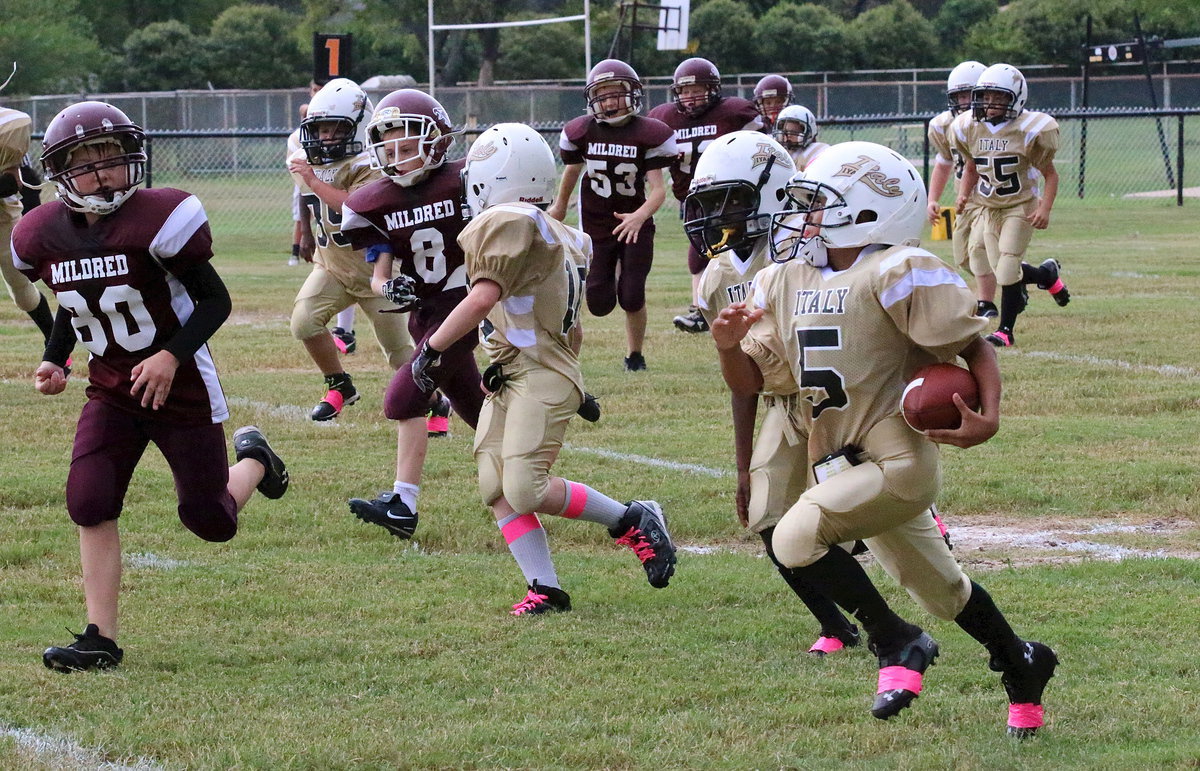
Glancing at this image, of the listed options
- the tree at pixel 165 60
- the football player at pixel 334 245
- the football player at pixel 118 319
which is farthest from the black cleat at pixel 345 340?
the tree at pixel 165 60

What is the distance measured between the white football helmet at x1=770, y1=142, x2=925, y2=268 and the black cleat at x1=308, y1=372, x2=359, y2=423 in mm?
4766

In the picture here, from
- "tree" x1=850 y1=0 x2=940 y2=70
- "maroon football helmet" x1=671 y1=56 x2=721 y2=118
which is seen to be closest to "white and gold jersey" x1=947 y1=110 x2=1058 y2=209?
"maroon football helmet" x1=671 y1=56 x2=721 y2=118

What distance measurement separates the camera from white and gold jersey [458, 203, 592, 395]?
15.7ft

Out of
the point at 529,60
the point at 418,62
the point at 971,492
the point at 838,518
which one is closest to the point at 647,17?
the point at 529,60

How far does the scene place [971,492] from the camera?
6.48 m

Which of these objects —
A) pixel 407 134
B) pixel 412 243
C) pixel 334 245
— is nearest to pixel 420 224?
pixel 412 243

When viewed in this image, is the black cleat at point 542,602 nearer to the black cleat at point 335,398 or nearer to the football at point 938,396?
the football at point 938,396

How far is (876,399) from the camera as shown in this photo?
3.76m

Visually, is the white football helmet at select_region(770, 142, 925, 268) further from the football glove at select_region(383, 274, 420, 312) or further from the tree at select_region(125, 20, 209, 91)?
the tree at select_region(125, 20, 209, 91)

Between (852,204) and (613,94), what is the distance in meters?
5.76

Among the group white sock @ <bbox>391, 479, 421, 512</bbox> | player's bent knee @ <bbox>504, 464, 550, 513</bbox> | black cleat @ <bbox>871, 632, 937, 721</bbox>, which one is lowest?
white sock @ <bbox>391, 479, 421, 512</bbox>

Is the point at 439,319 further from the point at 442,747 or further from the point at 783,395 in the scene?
the point at 442,747

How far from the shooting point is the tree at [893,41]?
42.4 metres

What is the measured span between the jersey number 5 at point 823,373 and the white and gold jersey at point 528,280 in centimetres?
127
